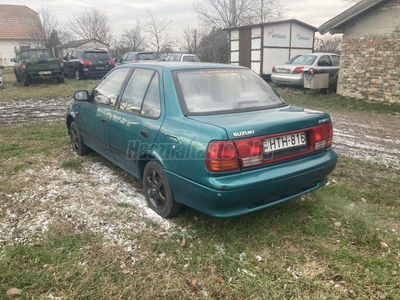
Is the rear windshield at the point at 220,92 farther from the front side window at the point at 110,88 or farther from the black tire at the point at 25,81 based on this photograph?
the black tire at the point at 25,81

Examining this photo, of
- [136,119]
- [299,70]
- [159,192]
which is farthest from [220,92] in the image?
[299,70]

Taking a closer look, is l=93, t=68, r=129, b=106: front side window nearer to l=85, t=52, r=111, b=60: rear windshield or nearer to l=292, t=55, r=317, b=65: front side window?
l=292, t=55, r=317, b=65: front side window

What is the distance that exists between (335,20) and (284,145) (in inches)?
399

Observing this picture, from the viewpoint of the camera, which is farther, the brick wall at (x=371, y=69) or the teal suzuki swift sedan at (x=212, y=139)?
the brick wall at (x=371, y=69)

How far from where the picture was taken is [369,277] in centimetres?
249

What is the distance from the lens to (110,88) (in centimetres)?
437

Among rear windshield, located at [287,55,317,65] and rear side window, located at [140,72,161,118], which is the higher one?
rear windshield, located at [287,55,317,65]

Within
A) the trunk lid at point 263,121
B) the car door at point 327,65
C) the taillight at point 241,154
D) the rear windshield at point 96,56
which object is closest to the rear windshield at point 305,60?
the car door at point 327,65

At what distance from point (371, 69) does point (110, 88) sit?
31.8 feet

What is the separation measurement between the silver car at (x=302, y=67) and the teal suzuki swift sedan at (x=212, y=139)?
10204 mm

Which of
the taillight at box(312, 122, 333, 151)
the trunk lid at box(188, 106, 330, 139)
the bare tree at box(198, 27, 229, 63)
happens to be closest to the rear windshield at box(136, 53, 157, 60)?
the bare tree at box(198, 27, 229, 63)

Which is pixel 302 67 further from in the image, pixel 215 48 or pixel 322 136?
pixel 215 48

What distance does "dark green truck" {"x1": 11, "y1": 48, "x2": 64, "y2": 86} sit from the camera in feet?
50.6

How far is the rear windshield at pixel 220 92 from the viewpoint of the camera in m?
3.16
